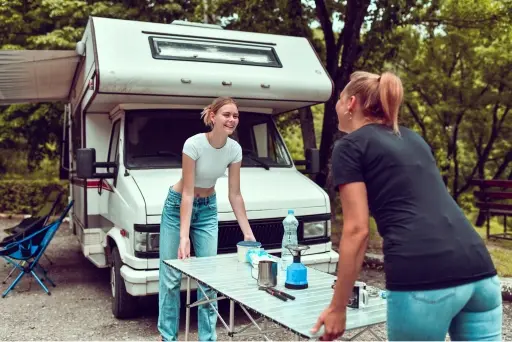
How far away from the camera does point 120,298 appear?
5.14 meters

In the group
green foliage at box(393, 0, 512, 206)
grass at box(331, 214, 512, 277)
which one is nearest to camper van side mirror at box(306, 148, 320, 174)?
grass at box(331, 214, 512, 277)

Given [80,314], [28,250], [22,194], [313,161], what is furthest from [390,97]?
[22,194]

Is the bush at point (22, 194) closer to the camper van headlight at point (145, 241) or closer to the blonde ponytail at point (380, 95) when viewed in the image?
the camper van headlight at point (145, 241)

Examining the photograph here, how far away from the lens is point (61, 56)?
6.50 m

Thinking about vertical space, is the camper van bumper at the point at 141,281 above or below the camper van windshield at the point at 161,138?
below

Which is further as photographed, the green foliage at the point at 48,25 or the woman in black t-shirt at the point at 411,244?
the green foliage at the point at 48,25

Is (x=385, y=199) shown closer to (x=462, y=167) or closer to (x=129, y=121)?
(x=129, y=121)

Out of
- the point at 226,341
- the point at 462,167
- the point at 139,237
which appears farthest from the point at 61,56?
the point at 462,167

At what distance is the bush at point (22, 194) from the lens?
1455cm

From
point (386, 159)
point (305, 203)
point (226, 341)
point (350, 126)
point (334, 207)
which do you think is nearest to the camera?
point (386, 159)

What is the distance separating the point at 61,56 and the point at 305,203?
3.48 meters

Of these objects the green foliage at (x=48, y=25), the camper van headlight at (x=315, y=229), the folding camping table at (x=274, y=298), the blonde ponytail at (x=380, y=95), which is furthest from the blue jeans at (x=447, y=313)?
the green foliage at (x=48, y=25)

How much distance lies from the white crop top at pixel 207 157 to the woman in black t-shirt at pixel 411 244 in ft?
6.45

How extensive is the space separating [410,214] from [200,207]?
2387mm
